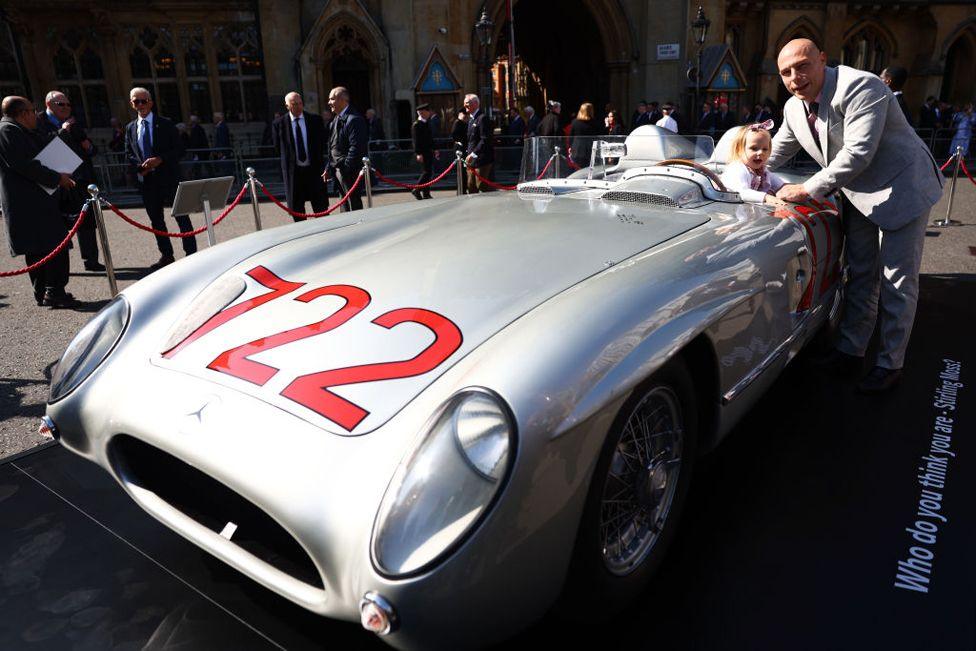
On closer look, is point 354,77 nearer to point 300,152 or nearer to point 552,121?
point 552,121

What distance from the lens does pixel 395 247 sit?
256 centimetres

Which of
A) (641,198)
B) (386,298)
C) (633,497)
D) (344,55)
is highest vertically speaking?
(344,55)

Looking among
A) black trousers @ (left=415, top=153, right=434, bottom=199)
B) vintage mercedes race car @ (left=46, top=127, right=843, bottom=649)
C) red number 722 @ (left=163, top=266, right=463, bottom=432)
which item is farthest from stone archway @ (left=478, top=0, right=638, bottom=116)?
red number 722 @ (left=163, top=266, right=463, bottom=432)

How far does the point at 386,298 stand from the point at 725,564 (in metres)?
1.35

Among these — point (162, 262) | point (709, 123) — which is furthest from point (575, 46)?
point (162, 262)

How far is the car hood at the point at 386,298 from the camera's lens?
1.72m

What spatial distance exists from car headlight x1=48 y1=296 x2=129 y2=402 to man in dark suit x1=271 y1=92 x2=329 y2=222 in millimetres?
4928

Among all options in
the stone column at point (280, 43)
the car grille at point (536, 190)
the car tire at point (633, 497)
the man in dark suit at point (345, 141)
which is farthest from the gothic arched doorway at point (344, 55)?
→ the car tire at point (633, 497)

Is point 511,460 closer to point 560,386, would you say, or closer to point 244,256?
point 560,386

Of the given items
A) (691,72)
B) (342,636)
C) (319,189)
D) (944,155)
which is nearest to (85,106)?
(319,189)

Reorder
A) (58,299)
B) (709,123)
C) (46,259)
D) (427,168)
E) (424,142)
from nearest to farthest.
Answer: (46,259), (58,299), (427,168), (424,142), (709,123)

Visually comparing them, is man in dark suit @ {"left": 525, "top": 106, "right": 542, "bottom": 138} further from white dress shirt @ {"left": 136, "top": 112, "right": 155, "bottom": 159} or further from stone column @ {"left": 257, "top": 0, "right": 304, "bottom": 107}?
white dress shirt @ {"left": 136, "top": 112, "right": 155, "bottom": 159}

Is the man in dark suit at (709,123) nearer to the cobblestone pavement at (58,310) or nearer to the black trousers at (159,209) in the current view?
the cobblestone pavement at (58,310)

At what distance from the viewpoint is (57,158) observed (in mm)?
5484
